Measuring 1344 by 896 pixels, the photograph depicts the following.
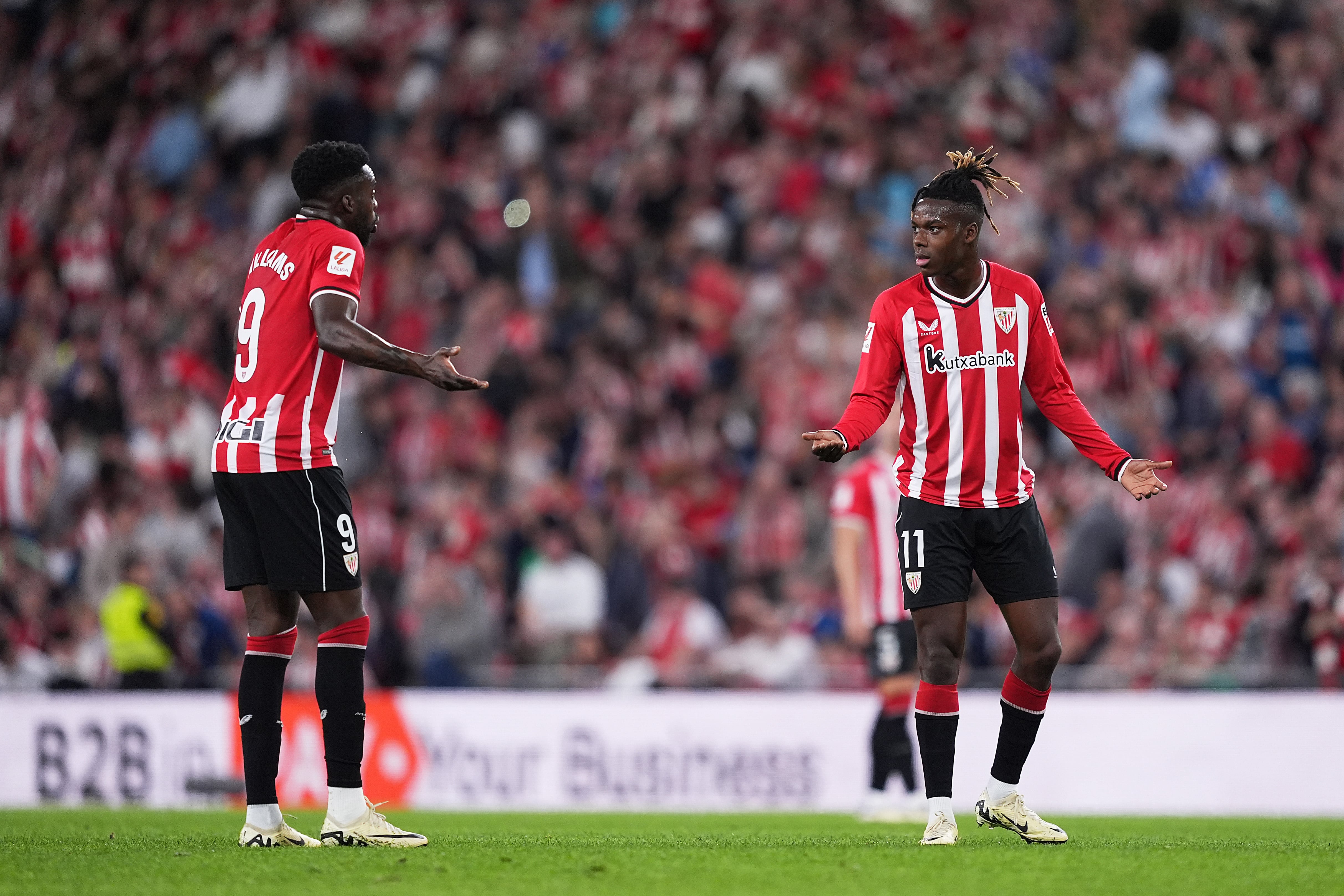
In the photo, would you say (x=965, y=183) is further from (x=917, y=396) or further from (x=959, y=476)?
(x=959, y=476)

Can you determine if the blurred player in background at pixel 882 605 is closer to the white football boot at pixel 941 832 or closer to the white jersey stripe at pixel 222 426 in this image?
the white football boot at pixel 941 832

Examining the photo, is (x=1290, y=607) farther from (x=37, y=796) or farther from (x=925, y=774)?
(x=37, y=796)

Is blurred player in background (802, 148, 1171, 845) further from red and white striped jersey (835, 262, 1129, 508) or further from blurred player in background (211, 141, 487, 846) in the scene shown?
blurred player in background (211, 141, 487, 846)

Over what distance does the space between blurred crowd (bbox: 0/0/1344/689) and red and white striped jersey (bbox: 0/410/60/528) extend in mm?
31

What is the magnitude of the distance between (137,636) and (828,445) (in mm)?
8934

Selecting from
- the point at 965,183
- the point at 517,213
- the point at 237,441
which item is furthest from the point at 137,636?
the point at 965,183

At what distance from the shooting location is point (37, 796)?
13039 millimetres

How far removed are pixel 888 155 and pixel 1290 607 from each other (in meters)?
6.96

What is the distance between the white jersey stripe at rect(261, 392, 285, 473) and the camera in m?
6.30

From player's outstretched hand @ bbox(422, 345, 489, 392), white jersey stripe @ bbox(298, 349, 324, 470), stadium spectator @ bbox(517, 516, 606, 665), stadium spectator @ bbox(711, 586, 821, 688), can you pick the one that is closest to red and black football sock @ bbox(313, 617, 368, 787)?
white jersey stripe @ bbox(298, 349, 324, 470)

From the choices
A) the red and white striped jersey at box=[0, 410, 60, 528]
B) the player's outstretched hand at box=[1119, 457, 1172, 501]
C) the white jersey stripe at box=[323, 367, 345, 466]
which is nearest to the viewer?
the white jersey stripe at box=[323, 367, 345, 466]

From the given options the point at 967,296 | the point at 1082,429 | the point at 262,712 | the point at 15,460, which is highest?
the point at 967,296

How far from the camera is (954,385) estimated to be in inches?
260

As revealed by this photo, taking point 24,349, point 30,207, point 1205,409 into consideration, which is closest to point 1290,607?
point 1205,409
